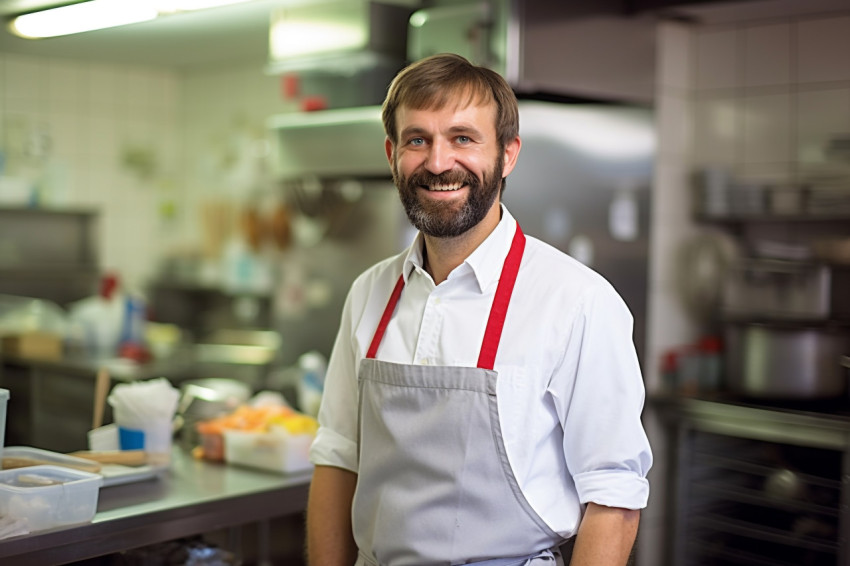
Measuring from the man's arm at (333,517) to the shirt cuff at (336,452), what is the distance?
0.02 meters

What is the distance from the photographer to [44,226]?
5.02m

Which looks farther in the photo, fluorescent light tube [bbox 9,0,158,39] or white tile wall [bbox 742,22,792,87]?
white tile wall [bbox 742,22,792,87]

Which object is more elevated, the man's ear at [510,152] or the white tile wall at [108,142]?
the white tile wall at [108,142]

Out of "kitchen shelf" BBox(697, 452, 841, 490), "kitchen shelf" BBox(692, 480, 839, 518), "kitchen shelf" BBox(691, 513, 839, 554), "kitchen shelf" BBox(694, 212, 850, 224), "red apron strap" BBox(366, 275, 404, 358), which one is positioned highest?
"kitchen shelf" BBox(694, 212, 850, 224)

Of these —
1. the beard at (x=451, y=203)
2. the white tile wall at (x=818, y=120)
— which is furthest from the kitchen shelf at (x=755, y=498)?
the beard at (x=451, y=203)

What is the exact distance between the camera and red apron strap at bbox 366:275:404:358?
5.84ft

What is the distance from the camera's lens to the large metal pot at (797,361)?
10.7 feet

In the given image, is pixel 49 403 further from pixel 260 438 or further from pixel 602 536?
pixel 602 536

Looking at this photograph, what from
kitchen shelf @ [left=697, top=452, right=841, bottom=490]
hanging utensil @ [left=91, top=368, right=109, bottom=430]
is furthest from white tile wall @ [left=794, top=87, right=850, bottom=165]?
hanging utensil @ [left=91, top=368, right=109, bottom=430]

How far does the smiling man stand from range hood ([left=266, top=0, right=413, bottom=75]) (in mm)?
1671

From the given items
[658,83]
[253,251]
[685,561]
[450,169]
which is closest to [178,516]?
[450,169]

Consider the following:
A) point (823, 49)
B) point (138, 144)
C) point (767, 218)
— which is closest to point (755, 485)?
point (767, 218)

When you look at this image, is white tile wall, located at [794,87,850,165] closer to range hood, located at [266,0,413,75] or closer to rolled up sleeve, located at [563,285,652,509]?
range hood, located at [266,0,413,75]

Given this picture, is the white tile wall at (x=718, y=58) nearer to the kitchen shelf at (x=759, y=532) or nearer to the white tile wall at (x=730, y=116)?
the white tile wall at (x=730, y=116)
